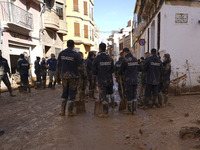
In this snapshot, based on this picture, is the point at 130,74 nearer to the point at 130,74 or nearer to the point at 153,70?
the point at 130,74

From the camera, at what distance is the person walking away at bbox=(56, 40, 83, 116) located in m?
3.89

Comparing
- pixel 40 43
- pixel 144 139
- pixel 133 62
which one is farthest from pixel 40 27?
pixel 144 139

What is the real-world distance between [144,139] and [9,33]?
11139 millimetres

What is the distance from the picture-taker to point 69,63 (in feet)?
12.8

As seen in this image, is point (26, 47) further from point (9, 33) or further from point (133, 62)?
point (133, 62)

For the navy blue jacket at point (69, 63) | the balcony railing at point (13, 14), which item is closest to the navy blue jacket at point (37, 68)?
the balcony railing at point (13, 14)

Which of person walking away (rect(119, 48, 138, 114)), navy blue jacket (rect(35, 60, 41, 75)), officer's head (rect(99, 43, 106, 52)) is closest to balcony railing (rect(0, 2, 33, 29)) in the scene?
navy blue jacket (rect(35, 60, 41, 75))

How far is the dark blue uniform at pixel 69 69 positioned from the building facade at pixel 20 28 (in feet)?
24.7

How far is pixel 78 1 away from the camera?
21.2 metres

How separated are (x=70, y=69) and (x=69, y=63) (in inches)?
6.9

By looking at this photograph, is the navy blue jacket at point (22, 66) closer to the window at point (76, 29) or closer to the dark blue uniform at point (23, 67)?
the dark blue uniform at point (23, 67)

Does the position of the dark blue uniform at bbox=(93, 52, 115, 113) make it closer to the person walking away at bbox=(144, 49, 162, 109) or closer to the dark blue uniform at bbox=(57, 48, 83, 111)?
the dark blue uniform at bbox=(57, 48, 83, 111)

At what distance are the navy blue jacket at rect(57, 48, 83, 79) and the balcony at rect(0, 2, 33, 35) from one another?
8008 millimetres

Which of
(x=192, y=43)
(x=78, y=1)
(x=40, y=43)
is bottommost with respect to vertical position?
(x=192, y=43)
